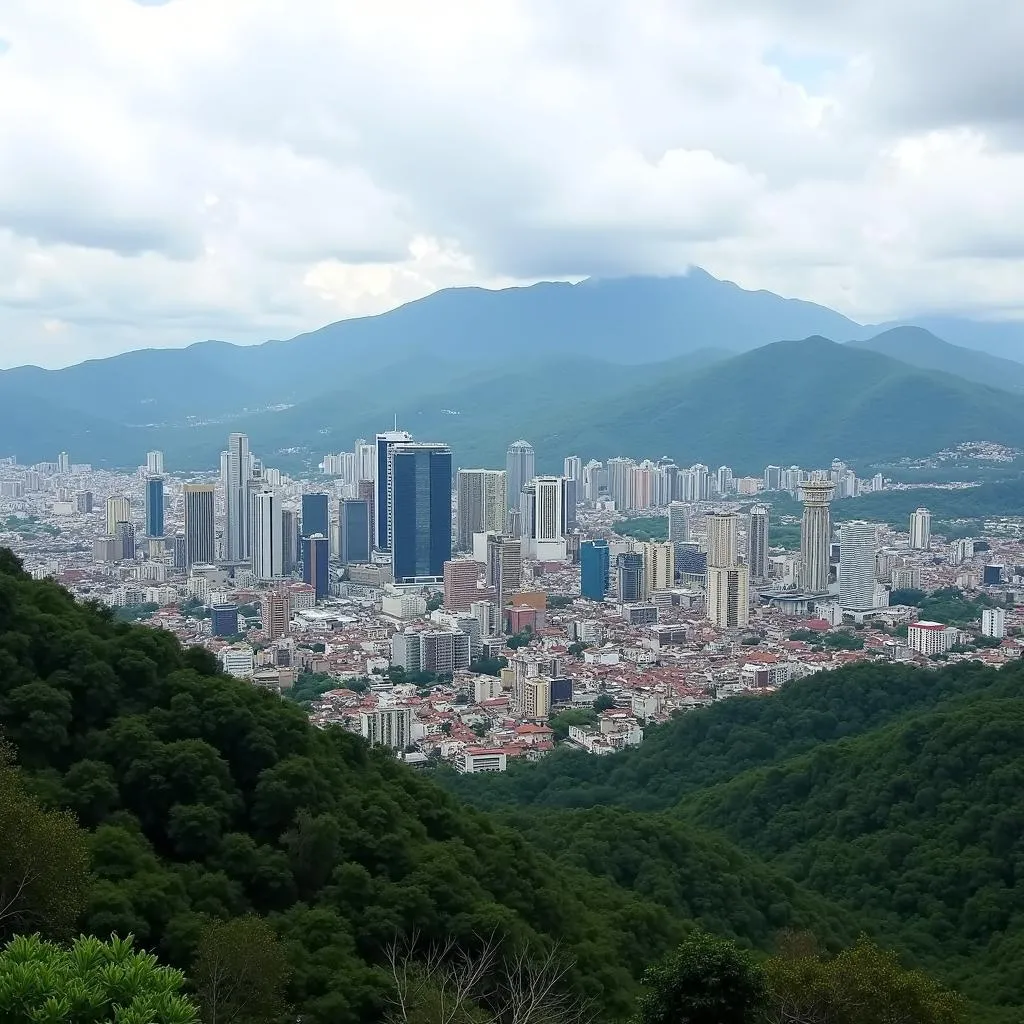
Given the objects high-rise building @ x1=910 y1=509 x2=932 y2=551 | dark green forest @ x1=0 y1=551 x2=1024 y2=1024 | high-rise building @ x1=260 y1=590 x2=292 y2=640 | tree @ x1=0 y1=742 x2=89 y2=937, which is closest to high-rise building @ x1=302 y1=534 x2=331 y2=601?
high-rise building @ x1=260 y1=590 x2=292 y2=640

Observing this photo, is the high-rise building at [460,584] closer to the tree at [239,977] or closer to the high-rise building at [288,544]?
the high-rise building at [288,544]

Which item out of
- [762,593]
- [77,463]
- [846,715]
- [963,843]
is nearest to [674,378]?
[77,463]

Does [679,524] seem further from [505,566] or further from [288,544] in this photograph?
[288,544]

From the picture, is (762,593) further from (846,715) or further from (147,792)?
(147,792)

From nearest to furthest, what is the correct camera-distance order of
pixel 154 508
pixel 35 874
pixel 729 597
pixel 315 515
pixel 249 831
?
pixel 35 874, pixel 249 831, pixel 729 597, pixel 315 515, pixel 154 508

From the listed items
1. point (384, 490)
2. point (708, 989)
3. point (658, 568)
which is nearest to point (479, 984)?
point (708, 989)
